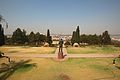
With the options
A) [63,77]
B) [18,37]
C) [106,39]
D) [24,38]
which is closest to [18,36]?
[18,37]

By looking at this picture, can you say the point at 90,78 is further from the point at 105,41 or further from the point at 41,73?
the point at 105,41

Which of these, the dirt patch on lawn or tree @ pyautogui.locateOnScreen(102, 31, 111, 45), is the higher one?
tree @ pyautogui.locateOnScreen(102, 31, 111, 45)

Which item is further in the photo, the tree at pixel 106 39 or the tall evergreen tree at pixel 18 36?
the tree at pixel 106 39

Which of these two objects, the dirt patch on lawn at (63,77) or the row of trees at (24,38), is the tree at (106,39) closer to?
the row of trees at (24,38)

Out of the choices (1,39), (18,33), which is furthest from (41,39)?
(1,39)

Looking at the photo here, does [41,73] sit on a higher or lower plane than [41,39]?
lower

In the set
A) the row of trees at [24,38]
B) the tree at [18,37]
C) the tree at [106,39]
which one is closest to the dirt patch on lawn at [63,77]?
the row of trees at [24,38]

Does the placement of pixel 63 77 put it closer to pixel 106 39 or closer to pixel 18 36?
pixel 18 36

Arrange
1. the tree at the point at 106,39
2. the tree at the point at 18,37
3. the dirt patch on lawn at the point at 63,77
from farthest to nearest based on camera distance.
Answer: the tree at the point at 106,39 < the tree at the point at 18,37 < the dirt patch on lawn at the point at 63,77

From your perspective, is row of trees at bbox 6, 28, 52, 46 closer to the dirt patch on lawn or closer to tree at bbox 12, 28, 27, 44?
tree at bbox 12, 28, 27, 44

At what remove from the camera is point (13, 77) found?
16.2m

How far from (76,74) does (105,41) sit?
143 feet

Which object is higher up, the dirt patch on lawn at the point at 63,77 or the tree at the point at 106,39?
the tree at the point at 106,39

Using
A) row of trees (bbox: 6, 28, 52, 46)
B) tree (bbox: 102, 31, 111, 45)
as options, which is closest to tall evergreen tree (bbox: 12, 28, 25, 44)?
row of trees (bbox: 6, 28, 52, 46)
